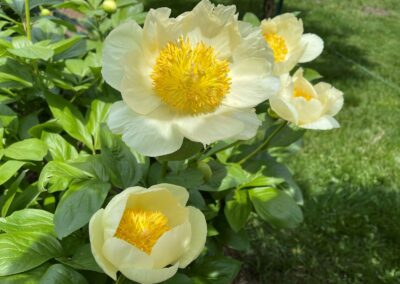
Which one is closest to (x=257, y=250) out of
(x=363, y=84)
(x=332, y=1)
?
(x=363, y=84)

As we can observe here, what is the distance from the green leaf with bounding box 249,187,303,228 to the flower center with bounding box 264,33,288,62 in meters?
0.31

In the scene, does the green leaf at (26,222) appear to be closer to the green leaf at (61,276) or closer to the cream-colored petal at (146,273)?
the green leaf at (61,276)

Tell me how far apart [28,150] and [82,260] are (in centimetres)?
26

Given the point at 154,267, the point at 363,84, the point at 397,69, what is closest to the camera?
the point at 154,267

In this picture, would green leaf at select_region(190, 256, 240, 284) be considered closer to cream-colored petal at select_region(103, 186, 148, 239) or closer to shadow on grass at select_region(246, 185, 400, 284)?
cream-colored petal at select_region(103, 186, 148, 239)

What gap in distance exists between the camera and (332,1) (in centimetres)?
671

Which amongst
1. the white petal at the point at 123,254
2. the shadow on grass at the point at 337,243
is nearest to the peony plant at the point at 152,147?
the white petal at the point at 123,254

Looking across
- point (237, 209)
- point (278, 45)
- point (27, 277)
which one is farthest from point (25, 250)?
point (278, 45)

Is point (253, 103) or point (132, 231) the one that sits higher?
point (253, 103)

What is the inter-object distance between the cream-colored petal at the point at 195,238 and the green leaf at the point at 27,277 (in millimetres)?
256

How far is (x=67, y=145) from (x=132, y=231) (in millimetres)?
401

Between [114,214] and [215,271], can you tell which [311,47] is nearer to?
[215,271]

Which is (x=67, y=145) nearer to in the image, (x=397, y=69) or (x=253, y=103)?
(x=253, y=103)

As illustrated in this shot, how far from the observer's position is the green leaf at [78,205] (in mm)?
802
